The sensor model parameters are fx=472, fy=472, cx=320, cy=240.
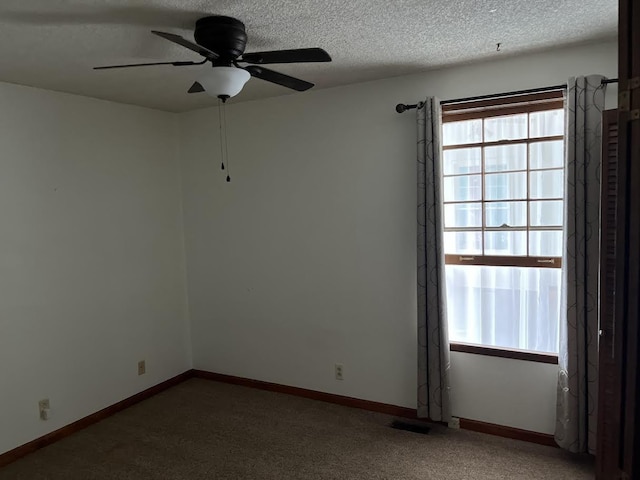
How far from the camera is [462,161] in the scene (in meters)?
3.21

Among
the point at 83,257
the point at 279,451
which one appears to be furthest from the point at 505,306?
the point at 83,257

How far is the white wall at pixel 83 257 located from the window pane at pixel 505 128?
2.70 metres

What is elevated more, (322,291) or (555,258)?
(555,258)

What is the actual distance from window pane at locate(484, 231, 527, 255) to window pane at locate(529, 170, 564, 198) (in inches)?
10.6

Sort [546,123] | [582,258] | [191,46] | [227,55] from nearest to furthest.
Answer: [191,46] → [227,55] → [582,258] → [546,123]

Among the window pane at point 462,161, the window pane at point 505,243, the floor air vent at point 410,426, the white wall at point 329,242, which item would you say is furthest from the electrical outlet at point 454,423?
the window pane at point 462,161

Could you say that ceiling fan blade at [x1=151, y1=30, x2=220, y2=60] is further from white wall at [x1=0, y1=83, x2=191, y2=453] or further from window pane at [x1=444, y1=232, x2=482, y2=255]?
window pane at [x1=444, y1=232, x2=482, y2=255]

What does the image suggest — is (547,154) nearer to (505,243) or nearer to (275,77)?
(505,243)

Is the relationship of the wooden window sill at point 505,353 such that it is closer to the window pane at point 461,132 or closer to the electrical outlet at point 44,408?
the window pane at point 461,132

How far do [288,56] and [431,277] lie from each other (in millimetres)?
1727

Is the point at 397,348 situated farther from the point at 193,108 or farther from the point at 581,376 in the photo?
the point at 193,108

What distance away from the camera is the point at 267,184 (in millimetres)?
3896

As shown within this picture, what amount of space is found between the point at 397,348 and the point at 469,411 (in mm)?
634

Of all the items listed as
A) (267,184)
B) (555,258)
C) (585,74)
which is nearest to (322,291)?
(267,184)
